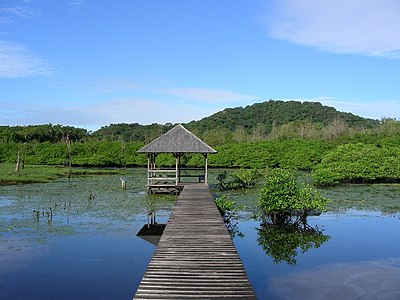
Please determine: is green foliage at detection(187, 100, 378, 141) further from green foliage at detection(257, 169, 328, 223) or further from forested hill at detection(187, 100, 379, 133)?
green foliage at detection(257, 169, 328, 223)

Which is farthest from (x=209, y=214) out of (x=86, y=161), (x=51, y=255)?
(x=86, y=161)

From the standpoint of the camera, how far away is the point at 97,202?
60.2 feet

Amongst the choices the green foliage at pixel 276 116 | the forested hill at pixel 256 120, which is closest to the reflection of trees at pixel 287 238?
the forested hill at pixel 256 120

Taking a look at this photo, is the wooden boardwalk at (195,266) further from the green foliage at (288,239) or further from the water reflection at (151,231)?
the green foliage at (288,239)

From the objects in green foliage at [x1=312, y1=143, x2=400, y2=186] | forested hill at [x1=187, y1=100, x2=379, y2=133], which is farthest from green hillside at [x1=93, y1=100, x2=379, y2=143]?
green foliage at [x1=312, y1=143, x2=400, y2=186]

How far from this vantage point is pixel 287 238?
493 inches

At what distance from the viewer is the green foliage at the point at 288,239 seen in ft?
35.9

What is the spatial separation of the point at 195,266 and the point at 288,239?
5885 millimetres

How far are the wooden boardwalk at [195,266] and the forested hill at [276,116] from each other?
70.8m

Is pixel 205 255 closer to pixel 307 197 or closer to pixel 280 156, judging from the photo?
pixel 307 197

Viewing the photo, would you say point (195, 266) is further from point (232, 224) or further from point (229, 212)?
point (229, 212)

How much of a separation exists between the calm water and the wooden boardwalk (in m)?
1.05

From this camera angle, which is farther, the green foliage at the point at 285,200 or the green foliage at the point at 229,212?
the green foliage at the point at 229,212

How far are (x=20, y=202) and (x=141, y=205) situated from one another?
4.92 meters
